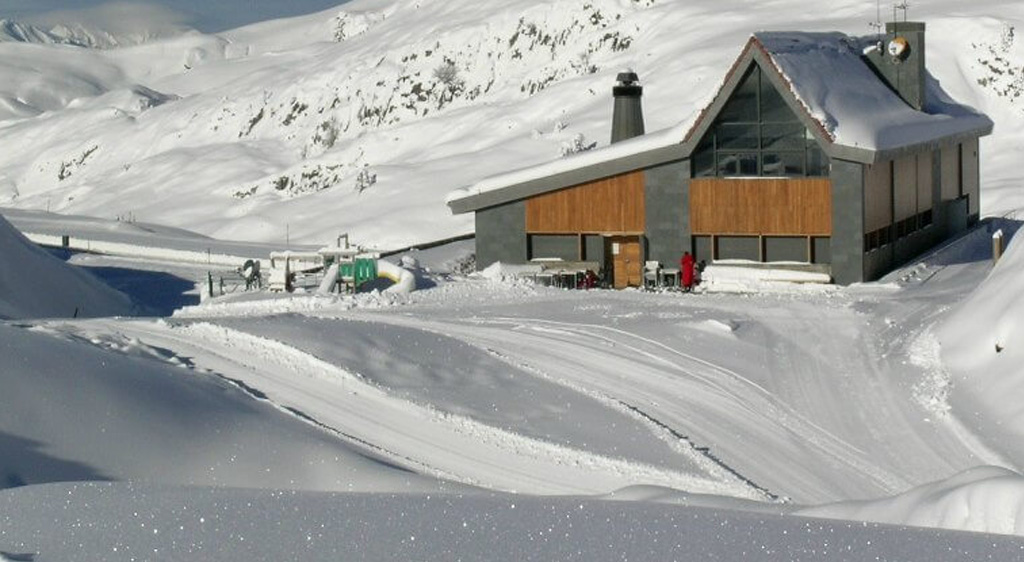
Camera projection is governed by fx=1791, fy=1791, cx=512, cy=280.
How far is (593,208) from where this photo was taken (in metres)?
34.0

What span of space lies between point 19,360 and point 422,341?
782cm

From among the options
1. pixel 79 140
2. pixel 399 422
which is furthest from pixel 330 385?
pixel 79 140

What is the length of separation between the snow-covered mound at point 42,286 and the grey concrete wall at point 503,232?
7.22 m

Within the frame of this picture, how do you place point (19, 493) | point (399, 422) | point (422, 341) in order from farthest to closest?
point (422, 341) → point (399, 422) → point (19, 493)

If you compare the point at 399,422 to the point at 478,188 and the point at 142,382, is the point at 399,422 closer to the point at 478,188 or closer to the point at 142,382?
the point at 142,382

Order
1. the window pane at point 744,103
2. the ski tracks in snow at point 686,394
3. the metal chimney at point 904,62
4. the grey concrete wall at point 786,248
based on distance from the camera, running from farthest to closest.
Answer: the metal chimney at point 904,62, the grey concrete wall at point 786,248, the window pane at point 744,103, the ski tracks in snow at point 686,394

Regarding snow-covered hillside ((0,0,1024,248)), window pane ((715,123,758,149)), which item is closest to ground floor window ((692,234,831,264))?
window pane ((715,123,758,149))

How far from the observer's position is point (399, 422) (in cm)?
1936

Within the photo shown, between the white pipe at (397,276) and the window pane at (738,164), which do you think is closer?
the white pipe at (397,276)

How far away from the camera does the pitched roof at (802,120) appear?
3195 centimetres

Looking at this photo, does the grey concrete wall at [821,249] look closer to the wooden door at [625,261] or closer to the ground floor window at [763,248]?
the ground floor window at [763,248]

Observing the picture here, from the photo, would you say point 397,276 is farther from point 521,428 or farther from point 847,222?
point 521,428

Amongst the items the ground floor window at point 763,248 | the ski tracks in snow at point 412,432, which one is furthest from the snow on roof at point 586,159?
the ski tracks in snow at point 412,432

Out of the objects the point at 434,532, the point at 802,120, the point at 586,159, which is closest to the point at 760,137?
the point at 802,120
